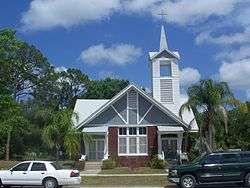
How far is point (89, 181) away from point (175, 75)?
756 inches

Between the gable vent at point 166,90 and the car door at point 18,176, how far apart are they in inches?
915

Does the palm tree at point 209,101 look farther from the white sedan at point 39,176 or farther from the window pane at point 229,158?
the white sedan at point 39,176

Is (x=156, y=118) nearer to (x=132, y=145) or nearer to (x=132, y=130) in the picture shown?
(x=132, y=130)

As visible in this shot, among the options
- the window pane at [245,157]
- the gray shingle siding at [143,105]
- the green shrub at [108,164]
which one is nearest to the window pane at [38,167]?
the window pane at [245,157]

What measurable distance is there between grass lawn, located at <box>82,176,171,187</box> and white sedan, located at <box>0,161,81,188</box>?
344cm

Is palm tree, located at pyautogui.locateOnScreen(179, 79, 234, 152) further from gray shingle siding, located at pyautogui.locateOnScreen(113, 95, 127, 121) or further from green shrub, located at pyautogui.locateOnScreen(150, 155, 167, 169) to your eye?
gray shingle siding, located at pyautogui.locateOnScreen(113, 95, 127, 121)

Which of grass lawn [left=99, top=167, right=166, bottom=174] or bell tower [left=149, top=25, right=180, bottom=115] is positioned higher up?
bell tower [left=149, top=25, right=180, bottom=115]

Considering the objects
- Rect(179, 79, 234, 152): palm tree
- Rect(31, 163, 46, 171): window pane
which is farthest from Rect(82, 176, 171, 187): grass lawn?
Rect(179, 79, 234, 152): palm tree

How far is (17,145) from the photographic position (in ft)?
206

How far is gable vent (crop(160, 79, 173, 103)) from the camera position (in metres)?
48.2

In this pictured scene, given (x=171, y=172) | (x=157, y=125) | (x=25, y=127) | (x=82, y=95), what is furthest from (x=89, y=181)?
(x=82, y=95)

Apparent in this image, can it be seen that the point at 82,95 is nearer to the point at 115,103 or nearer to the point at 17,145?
the point at 17,145

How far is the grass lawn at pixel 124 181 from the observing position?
96.9 ft

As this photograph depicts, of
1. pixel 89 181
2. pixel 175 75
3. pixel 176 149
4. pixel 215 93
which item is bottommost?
pixel 89 181
